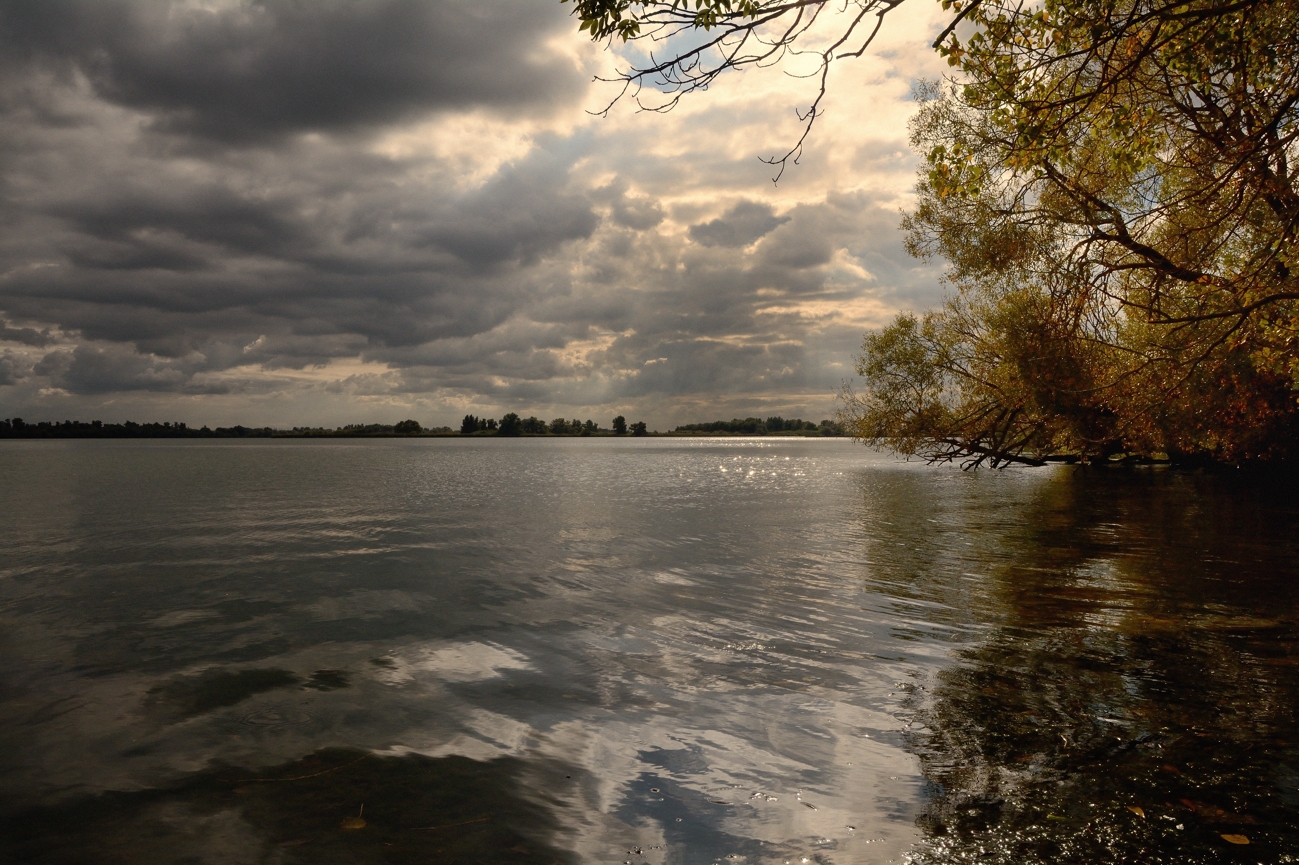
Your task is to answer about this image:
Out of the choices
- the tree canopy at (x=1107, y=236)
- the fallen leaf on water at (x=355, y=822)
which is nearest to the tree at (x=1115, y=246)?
the tree canopy at (x=1107, y=236)

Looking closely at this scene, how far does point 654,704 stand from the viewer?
31.5 feet

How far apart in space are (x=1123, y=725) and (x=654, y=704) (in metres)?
5.57

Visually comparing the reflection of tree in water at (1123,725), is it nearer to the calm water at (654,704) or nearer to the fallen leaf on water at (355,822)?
the calm water at (654,704)

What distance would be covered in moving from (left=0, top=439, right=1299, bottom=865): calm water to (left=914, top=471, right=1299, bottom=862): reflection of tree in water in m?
0.04

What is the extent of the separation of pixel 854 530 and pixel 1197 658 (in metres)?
18.0

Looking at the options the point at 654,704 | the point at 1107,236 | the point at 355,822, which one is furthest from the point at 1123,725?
the point at 1107,236

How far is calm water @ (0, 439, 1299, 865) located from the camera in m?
6.23

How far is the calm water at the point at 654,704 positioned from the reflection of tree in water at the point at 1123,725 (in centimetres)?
4

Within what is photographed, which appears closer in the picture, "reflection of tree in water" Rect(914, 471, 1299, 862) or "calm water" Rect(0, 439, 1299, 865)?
"reflection of tree in water" Rect(914, 471, 1299, 862)

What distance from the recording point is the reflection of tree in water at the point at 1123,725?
18.8 ft

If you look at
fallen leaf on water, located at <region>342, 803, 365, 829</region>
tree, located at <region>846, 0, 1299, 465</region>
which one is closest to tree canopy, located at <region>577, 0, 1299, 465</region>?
tree, located at <region>846, 0, 1299, 465</region>

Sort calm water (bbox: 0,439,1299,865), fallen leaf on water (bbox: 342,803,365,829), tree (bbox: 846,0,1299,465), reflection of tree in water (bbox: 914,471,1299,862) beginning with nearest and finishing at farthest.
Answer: reflection of tree in water (bbox: 914,471,1299,862)
calm water (bbox: 0,439,1299,865)
fallen leaf on water (bbox: 342,803,365,829)
tree (bbox: 846,0,1299,465)

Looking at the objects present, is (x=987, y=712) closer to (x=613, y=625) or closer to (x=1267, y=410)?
(x=613, y=625)

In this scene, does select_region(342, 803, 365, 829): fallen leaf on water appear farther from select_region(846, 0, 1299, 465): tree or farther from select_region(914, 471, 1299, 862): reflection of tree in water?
select_region(846, 0, 1299, 465): tree
